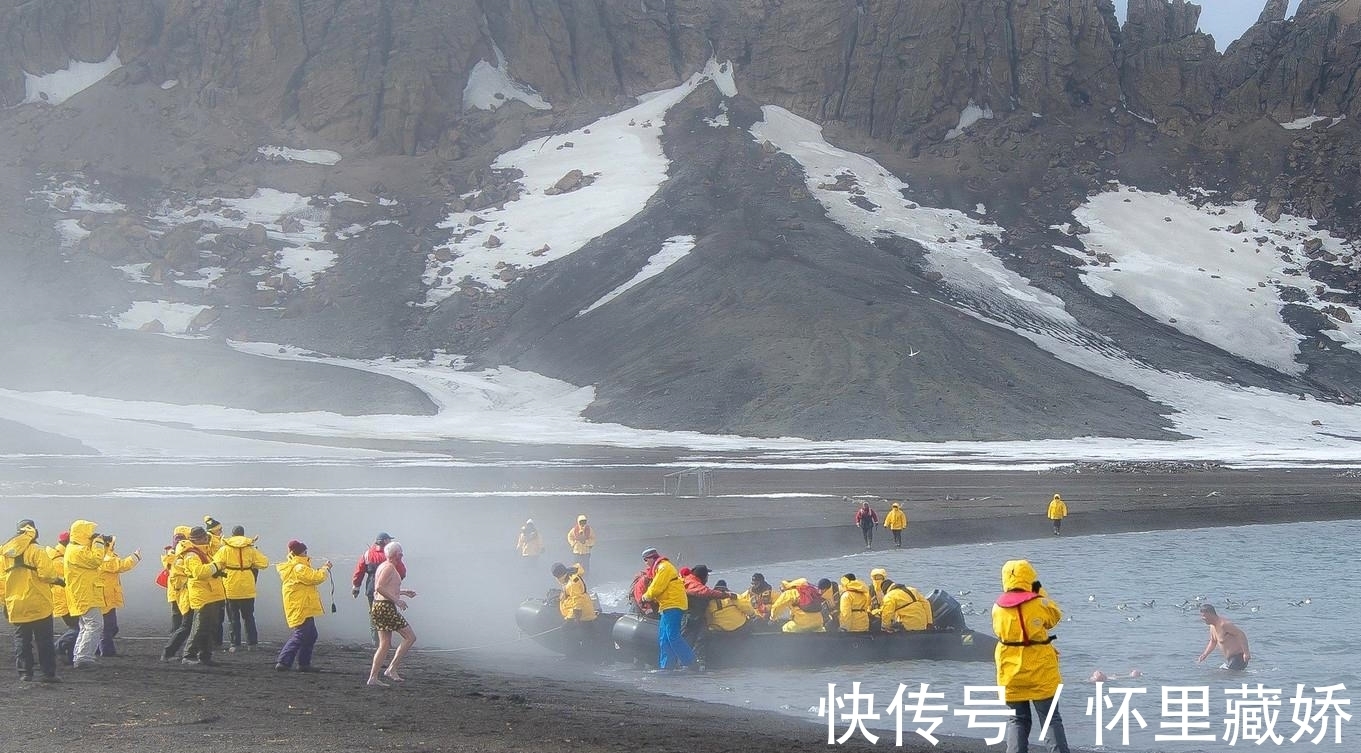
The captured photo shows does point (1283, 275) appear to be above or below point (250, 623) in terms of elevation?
above

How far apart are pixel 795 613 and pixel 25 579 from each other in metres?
10.9

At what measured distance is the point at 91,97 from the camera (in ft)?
486

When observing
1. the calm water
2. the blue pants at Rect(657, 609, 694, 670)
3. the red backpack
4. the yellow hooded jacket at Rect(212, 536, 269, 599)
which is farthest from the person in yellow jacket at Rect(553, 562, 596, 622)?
the yellow hooded jacket at Rect(212, 536, 269, 599)

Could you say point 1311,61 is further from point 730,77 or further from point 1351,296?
point 730,77

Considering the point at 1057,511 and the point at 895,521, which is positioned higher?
the point at 1057,511

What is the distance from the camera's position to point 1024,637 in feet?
31.3

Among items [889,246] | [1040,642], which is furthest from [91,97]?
[1040,642]

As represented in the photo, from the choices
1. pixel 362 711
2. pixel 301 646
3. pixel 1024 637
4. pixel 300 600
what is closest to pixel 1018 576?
pixel 1024 637

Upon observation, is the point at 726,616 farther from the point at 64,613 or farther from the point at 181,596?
the point at 64,613

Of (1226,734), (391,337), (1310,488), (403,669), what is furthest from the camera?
(391,337)

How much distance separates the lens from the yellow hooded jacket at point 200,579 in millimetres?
15359

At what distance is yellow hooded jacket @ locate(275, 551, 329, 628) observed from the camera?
1508cm

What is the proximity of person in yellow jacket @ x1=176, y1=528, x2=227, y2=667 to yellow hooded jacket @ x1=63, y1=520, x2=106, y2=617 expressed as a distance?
112cm

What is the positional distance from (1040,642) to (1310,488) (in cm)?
5401
